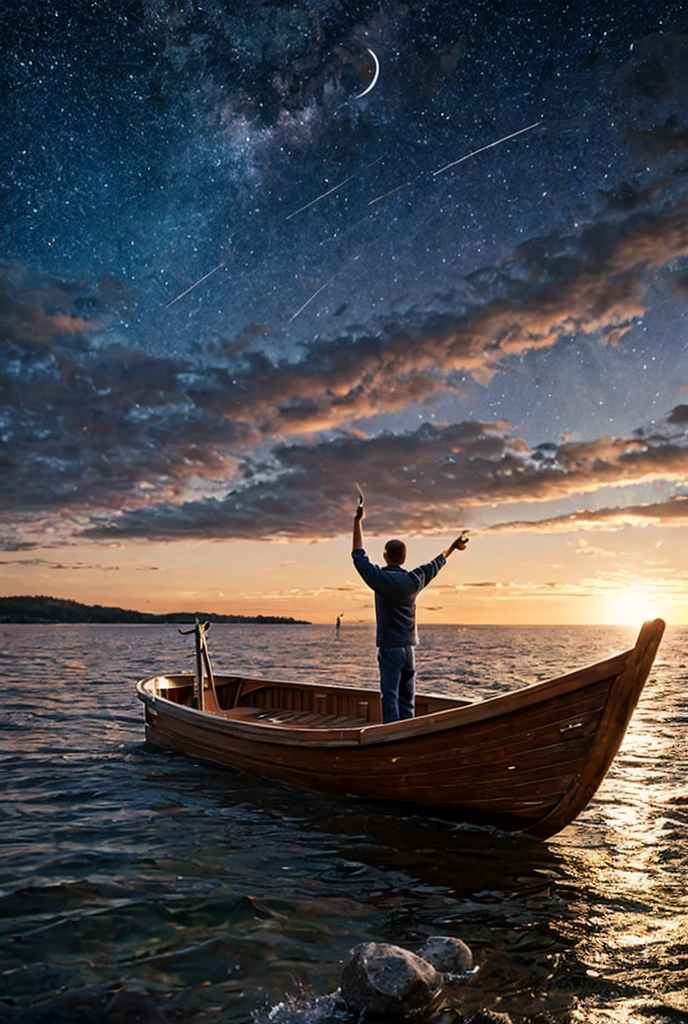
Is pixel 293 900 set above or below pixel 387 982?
below

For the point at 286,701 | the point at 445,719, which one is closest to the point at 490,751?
the point at 445,719

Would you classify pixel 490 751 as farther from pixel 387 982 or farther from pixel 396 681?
pixel 387 982

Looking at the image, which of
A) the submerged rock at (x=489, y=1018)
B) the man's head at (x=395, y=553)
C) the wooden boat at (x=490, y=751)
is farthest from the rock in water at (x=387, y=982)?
the man's head at (x=395, y=553)

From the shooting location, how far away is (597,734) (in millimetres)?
7602

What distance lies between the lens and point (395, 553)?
9719mm

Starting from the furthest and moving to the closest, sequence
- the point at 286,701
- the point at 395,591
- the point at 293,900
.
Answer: the point at 286,701 < the point at 395,591 < the point at 293,900

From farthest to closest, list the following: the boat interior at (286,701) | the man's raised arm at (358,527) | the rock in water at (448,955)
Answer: the boat interior at (286,701) → the man's raised arm at (358,527) → the rock in water at (448,955)

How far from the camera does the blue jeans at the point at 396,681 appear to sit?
9680mm

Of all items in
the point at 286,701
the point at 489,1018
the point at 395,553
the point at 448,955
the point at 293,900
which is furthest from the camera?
the point at 286,701

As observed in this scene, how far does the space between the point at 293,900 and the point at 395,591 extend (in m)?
3.85

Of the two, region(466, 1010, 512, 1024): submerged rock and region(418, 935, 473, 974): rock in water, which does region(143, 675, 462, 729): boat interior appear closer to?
region(418, 935, 473, 974): rock in water

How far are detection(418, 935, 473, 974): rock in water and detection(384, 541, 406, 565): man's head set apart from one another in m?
4.86

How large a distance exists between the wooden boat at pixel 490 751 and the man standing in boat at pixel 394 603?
82 cm

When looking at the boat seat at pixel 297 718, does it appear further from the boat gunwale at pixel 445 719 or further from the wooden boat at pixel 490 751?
the wooden boat at pixel 490 751
